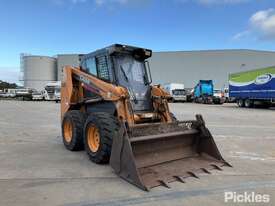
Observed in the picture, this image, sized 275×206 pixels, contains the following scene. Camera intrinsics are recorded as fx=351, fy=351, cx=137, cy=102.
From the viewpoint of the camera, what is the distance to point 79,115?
366 inches

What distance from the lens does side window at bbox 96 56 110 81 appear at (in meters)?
8.70

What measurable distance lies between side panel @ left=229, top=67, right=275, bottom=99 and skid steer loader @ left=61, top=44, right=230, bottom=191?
23002 mm

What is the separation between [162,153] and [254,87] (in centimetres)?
2660

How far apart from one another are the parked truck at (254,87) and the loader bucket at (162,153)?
23.6 meters

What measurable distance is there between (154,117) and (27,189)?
3791 mm

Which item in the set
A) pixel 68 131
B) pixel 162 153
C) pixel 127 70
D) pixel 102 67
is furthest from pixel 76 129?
pixel 162 153

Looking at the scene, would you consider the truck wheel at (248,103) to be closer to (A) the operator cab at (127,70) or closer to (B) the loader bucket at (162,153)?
(A) the operator cab at (127,70)

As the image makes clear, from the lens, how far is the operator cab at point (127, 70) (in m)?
8.59

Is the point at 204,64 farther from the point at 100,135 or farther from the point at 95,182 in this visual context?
the point at 95,182

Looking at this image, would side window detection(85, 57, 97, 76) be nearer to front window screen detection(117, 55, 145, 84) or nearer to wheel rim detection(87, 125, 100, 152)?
front window screen detection(117, 55, 145, 84)

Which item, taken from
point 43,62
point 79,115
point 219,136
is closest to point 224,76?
point 43,62

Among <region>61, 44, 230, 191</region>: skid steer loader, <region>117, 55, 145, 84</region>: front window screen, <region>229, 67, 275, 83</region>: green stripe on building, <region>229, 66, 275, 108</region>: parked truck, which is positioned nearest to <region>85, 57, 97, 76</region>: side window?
<region>61, 44, 230, 191</region>: skid steer loader

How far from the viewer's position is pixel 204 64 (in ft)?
227

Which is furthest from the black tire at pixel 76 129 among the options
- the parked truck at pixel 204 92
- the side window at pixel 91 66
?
the parked truck at pixel 204 92
